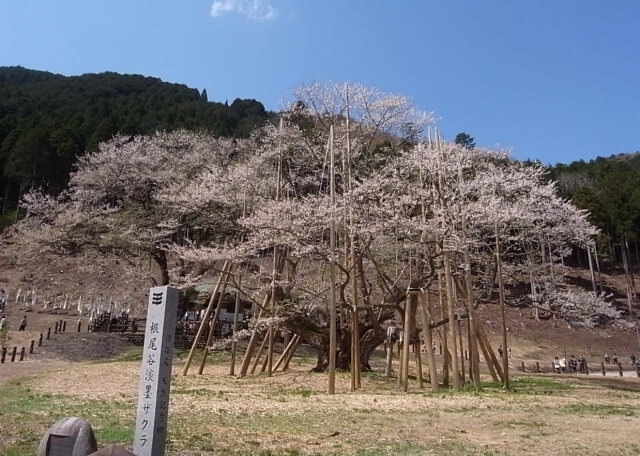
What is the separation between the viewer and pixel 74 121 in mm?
52375

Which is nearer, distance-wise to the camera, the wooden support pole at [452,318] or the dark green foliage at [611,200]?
the wooden support pole at [452,318]

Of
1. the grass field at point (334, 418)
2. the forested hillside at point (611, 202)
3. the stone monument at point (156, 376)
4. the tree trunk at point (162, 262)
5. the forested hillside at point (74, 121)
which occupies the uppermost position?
the forested hillside at point (74, 121)

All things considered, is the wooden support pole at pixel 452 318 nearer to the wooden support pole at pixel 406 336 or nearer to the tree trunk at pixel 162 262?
the wooden support pole at pixel 406 336

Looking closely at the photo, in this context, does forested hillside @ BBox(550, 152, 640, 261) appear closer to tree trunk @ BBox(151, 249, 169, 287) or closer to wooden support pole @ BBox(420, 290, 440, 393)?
wooden support pole @ BBox(420, 290, 440, 393)

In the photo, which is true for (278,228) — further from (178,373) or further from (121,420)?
(121,420)

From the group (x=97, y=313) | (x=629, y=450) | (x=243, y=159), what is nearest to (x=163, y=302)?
(x=629, y=450)

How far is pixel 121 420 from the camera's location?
7652 millimetres

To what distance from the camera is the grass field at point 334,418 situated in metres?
6.26

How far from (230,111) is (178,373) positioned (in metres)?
46.9

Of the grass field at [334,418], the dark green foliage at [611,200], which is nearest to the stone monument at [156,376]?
the grass field at [334,418]

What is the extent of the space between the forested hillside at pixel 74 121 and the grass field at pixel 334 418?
30377 millimetres

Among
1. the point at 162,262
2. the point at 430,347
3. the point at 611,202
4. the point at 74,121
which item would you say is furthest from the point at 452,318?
the point at 74,121

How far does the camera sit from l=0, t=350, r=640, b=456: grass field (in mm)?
6262

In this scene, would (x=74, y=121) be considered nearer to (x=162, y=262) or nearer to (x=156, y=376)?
(x=162, y=262)
